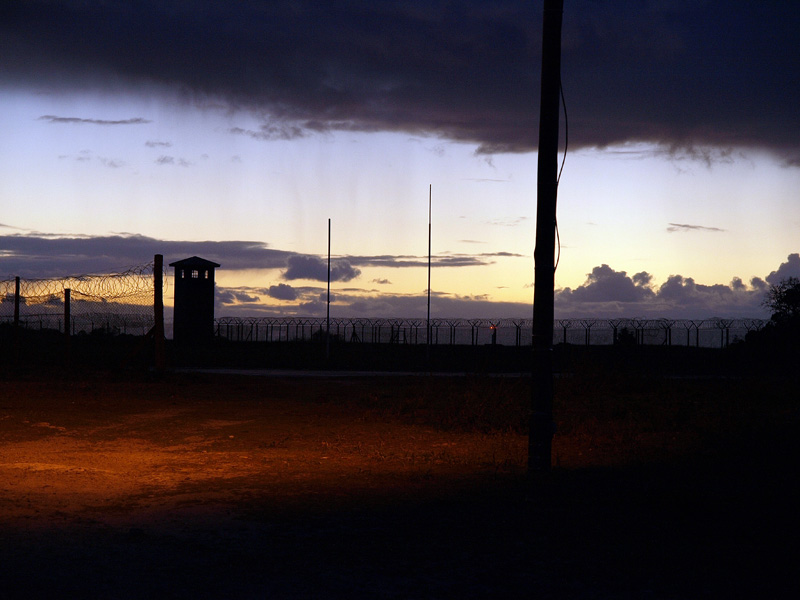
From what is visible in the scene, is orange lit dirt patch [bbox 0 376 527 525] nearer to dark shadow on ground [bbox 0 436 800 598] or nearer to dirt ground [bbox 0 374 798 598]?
dirt ground [bbox 0 374 798 598]

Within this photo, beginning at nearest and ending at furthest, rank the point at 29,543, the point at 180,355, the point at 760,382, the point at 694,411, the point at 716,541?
the point at 29,543
the point at 716,541
the point at 694,411
the point at 760,382
the point at 180,355

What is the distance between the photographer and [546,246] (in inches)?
333

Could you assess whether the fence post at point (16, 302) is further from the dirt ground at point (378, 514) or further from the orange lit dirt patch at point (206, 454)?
the dirt ground at point (378, 514)

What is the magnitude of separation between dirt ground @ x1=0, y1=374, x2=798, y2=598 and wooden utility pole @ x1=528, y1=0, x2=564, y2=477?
566 mm

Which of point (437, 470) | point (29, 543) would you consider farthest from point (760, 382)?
point (29, 543)

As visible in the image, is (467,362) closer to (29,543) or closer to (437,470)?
(437,470)

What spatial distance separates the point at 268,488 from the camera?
26.0 feet

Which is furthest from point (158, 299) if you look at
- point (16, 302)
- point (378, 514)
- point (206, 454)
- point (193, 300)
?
point (193, 300)

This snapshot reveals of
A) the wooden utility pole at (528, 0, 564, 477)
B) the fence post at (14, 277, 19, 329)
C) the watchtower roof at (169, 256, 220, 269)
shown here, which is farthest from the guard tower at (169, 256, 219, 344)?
the wooden utility pole at (528, 0, 564, 477)

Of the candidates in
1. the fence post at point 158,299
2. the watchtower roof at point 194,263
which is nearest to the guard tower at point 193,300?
the watchtower roof at point 194,263

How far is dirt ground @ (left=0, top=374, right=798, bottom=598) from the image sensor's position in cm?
499

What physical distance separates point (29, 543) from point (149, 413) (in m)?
8.88

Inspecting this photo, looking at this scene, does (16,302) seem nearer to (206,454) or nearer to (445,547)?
(206,454)

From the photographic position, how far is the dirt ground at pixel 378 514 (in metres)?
4.99
